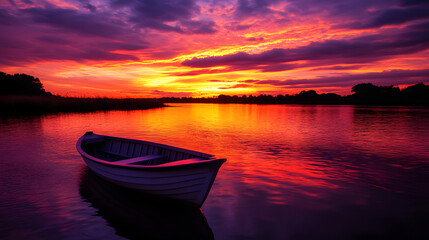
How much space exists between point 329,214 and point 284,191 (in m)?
1.95

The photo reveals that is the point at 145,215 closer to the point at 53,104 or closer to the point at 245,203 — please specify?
the point at 245,203

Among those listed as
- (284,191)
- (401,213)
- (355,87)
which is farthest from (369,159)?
(355,87)

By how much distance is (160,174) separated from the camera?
645cm

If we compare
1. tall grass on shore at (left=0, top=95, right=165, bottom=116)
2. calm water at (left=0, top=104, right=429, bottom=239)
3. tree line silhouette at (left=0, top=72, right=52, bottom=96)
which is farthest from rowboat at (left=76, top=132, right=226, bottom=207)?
tree line silhouette at (left=0, top=72, right=52, bottom=96)

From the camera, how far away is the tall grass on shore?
128 ft

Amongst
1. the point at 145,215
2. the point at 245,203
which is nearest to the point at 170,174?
the point at 145,215

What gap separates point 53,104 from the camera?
4347cm

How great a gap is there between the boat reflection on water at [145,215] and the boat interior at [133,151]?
1461 mm

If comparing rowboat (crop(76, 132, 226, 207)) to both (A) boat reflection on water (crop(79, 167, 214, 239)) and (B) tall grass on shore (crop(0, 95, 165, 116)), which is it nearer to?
(A) boat reflection on water (crop(79, 167, 214, 239))

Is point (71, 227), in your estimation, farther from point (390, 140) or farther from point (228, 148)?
point (390, 140)

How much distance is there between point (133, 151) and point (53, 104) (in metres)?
43.7

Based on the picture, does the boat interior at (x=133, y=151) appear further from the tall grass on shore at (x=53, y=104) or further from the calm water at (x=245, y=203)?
the tall grass on shore at (x=53, y=104)

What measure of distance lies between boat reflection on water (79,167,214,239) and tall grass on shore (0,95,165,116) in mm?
43730

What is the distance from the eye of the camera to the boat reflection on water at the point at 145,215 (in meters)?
6.04
